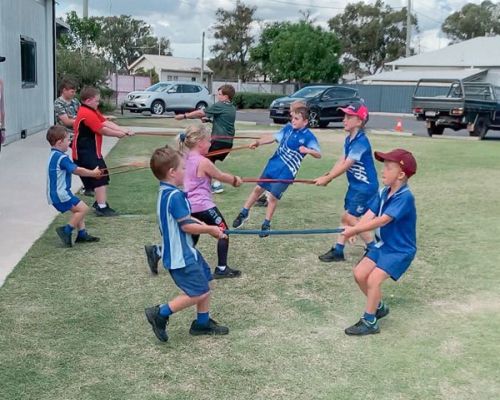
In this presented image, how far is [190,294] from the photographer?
4.14 metres

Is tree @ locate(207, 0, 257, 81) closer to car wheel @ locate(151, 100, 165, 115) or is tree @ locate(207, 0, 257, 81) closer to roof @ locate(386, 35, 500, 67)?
roof @ locate(386, 35, 500, 67)

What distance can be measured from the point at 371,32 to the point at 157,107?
171 ft

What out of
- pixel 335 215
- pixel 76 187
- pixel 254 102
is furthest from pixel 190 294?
pixel 254 102

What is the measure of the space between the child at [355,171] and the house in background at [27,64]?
10447mm

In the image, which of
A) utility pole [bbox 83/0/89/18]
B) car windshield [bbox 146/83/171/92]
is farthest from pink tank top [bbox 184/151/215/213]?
utility pole [bbox 83/0/89/18]

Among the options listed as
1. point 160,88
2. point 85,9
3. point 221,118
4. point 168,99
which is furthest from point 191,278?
point 85,9

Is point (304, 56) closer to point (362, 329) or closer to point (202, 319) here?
point (362, 329)

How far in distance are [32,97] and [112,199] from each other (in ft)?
32.2

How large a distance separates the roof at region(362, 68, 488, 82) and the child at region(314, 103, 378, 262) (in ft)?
136

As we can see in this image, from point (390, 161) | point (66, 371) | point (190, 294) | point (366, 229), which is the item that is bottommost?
point (66, 371)

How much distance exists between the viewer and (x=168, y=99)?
29.5 metres

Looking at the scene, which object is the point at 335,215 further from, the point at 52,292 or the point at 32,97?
the point at 32,97

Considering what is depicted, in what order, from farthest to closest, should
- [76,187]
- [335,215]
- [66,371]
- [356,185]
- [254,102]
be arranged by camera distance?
1. [254,102]
2. [76,187]
3. [335,215]
4. [356,185]
5. [66,371]

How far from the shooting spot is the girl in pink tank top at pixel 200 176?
16.5 ft
